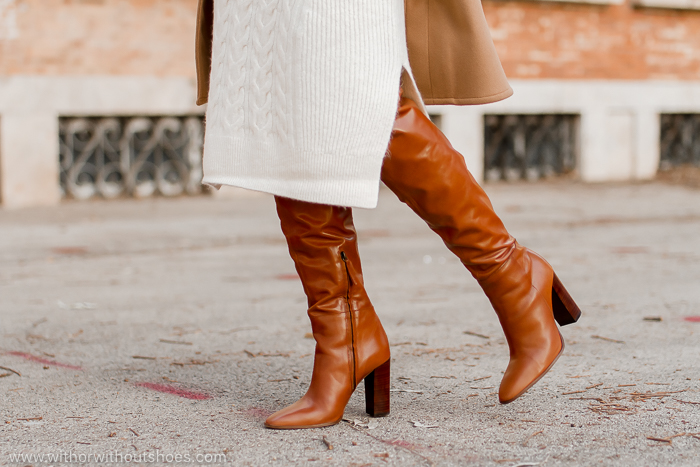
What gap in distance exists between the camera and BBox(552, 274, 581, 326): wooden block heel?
2.36m

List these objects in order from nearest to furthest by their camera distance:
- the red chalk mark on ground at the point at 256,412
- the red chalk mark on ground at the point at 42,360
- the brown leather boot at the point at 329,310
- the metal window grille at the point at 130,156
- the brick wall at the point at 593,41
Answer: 1. the brown leather boot at the point at 329,310
2. the red chalk mark on ground at the point at 256,412
3. the red chalk mark on ground at the point at 42,360
4. the metal window grille at the point at 130,156
5. the brick wall at the point at 593,41

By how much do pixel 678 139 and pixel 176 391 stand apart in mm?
10409

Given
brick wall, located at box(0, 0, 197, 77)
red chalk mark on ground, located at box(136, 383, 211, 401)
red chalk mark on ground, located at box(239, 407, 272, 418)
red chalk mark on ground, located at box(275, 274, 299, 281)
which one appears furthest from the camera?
brick wall, located at box(0, 0, 197, 77)

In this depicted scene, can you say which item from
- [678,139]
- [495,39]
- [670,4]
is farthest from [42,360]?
[678,139]

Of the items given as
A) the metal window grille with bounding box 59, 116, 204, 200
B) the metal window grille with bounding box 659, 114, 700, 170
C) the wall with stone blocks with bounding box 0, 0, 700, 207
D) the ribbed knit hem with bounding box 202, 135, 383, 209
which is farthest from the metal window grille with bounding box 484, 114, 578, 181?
→ the ribbed knit hem with bounding box 202, 135, 383, 209

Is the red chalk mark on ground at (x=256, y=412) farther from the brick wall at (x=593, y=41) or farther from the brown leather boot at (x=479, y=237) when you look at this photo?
the brick wall at (x=593, y=41)

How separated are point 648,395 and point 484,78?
96 cm

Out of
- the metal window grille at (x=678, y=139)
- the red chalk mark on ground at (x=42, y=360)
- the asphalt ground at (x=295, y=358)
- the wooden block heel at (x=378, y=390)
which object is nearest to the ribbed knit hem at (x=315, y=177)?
the wooden block heel at (x=378, y=390)

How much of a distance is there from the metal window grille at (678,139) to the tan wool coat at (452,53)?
10018mm

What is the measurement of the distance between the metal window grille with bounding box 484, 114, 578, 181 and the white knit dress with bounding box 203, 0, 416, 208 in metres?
8.59

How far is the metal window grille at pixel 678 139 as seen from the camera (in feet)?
38.1

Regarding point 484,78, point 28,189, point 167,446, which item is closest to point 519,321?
point 484,78

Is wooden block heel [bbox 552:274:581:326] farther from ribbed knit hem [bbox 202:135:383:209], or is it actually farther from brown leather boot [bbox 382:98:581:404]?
ribbed knit hem [bbox 202:135:383:209]

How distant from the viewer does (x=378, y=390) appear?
2.25 metres
